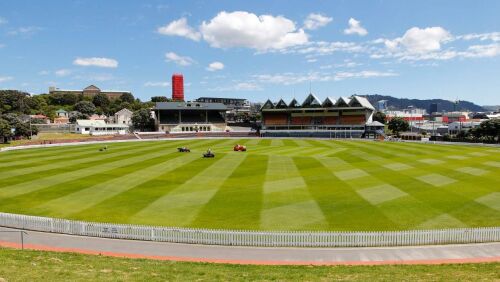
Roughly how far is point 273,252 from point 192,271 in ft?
16.4

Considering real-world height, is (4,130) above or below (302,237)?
above

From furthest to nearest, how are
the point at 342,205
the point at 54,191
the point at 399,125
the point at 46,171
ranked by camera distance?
the point at 399,125, the point at 46,171, the point at 54,191, the point at 342,205

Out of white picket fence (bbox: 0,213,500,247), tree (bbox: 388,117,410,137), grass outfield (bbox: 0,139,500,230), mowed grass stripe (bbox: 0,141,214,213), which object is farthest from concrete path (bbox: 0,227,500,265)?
tree (bbox: 388,117,410,137)

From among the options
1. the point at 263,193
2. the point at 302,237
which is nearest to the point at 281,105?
the point at 263,193

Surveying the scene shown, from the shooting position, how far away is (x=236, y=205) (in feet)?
92.1

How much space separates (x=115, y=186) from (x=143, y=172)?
26.8 ft

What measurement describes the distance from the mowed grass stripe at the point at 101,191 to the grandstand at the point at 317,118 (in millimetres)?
90295

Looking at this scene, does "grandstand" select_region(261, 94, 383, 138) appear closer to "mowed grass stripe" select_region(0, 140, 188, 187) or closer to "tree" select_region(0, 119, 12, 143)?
"tree" select_region(0, 119, 12, 143)

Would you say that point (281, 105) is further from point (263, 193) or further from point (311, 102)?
point (263, 193)

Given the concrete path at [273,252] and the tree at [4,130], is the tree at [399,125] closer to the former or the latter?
the tree at [4,130]

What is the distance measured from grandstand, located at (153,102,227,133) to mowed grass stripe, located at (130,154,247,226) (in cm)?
10606

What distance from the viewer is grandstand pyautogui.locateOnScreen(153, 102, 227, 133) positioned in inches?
5812

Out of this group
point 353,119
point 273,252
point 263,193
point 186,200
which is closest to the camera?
point 273,252

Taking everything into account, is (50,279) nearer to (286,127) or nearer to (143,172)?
(143,172)
